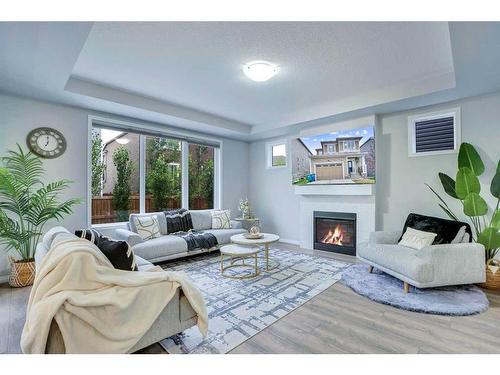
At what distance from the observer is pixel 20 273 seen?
3.12m

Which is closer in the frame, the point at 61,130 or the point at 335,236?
the point at 61,130

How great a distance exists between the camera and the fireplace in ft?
15.2

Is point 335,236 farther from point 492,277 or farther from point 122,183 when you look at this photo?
point 122,183

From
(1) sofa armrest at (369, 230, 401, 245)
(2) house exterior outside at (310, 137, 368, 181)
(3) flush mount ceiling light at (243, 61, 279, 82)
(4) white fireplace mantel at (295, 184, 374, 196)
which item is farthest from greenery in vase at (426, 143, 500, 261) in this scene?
(3) flush mount ceiling light at (243, 61, 279, 82)

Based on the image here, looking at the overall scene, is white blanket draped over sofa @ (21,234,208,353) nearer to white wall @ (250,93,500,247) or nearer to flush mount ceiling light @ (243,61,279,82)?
flush mount ceiling light @ (243,61,279,82)

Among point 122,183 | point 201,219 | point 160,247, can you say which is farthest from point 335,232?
point 122,183

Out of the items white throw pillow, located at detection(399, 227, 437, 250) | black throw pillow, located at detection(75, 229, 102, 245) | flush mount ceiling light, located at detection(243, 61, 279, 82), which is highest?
flush mount ceiling light, located at detection(243, 61, 279, 82)

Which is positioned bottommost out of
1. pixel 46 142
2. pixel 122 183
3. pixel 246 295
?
pixel 246 295

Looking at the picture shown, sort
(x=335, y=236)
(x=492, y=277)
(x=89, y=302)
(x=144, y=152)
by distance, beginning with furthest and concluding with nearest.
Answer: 1. (x=335, y=236)
2. (x=144, y=152)
3. (x=492, y=277)
4. (x=89, y=302)

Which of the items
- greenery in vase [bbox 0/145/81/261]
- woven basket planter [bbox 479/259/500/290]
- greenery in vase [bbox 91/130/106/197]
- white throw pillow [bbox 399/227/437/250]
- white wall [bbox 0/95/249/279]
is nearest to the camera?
woven basket planter [bbox 479/259/500/290]

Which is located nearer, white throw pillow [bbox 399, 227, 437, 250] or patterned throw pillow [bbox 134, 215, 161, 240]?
white throw pillow [bbox 399, 227, 437, 250]

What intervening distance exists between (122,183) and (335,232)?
4036 mm

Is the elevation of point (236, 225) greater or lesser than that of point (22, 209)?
lesser

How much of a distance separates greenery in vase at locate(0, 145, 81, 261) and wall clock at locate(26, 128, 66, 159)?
11 centimetres
